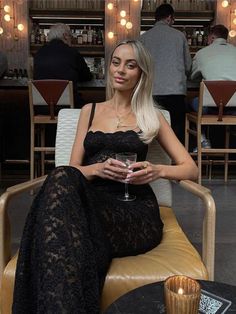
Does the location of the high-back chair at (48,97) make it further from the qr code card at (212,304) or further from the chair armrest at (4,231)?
the qr code card at (212,304)

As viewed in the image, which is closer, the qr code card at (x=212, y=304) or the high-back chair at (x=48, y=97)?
the qr code card at (x=212, y=304)

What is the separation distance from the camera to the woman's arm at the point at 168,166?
62.9 inches

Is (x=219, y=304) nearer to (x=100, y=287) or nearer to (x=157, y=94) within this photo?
(x=100, y=287)

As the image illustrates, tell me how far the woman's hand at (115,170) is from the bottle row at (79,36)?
15.7 ft

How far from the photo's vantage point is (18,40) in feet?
20.0

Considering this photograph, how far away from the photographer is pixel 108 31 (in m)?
6.19

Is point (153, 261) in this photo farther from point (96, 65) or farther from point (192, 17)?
point (192, 17)

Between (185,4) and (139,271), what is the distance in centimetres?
550

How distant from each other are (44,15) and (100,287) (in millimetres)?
5581

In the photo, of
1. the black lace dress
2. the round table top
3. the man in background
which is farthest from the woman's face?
the man in background

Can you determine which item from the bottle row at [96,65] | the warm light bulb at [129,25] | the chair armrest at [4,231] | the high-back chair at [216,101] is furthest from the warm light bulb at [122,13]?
the chair armrest at [4,231]

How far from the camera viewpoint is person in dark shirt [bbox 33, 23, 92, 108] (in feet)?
12.4

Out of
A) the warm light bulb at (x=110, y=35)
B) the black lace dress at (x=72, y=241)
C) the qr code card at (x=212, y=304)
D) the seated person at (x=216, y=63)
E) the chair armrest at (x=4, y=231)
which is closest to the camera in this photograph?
the qr code card at (x=212, y=304)

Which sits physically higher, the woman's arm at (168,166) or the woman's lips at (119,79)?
the woman's lips at (119,79)
